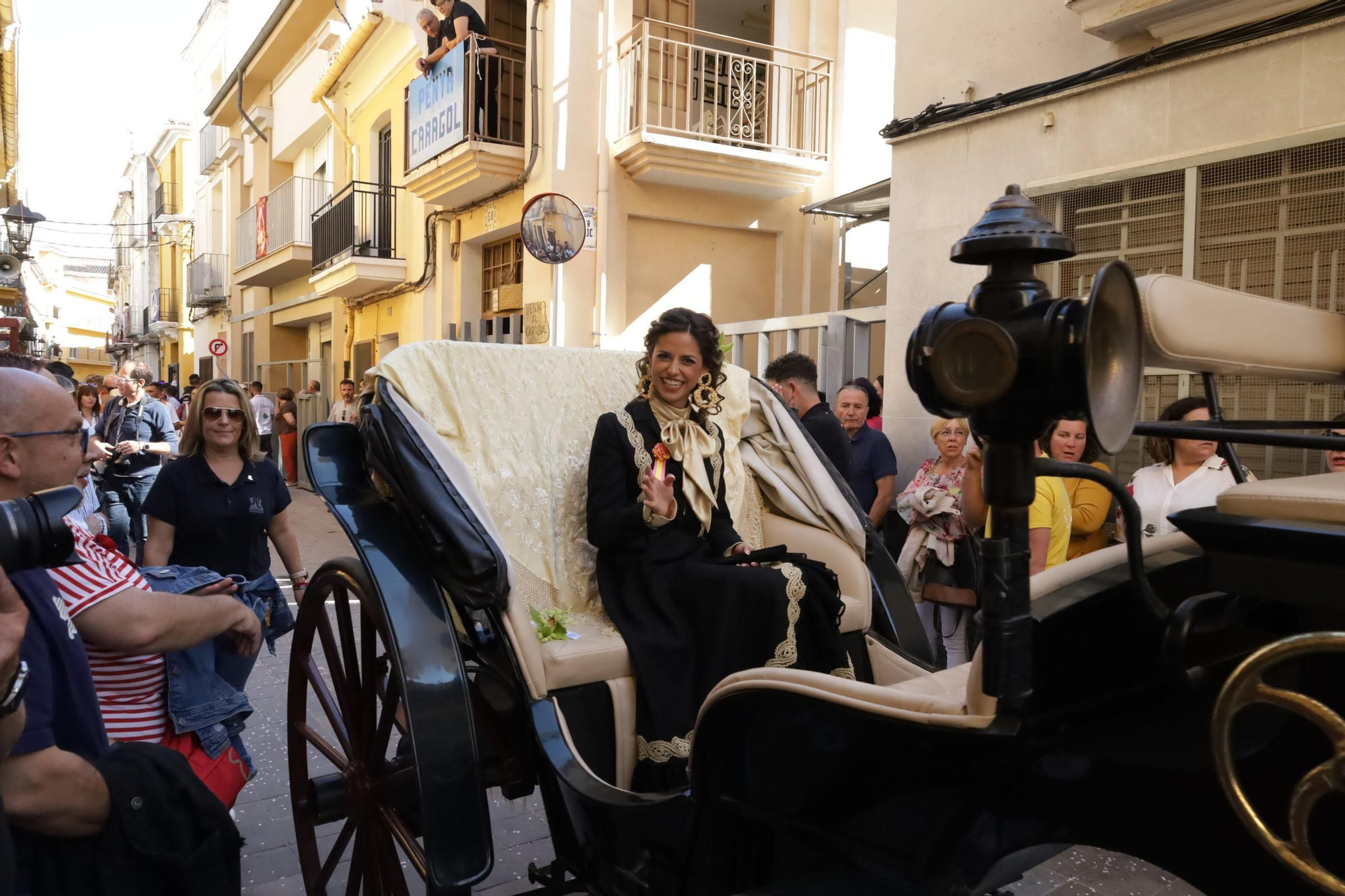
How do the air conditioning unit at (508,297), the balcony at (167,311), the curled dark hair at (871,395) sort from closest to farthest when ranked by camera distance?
1. the curled dark hair at (871,395)
2. the air conditioning unit at (508,297)
3. the balcony at (167,311)

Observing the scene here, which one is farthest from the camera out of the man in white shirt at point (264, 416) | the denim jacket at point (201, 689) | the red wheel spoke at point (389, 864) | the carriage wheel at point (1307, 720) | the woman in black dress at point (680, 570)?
the man in white shirt at point (264, 416)

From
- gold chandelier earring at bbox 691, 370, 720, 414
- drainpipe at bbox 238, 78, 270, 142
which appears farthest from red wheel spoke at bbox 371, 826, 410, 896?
drainpipe at bbox 238, 78, 270, 142

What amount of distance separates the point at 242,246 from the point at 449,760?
65.9 ft

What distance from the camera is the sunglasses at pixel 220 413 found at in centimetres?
358

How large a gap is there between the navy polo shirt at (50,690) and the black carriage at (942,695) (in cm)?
64

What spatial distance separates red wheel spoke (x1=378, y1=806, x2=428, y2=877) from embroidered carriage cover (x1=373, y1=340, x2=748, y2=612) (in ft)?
2.62

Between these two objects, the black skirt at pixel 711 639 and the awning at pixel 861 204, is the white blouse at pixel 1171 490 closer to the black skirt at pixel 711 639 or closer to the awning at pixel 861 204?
the black skirt at pixel 711 639

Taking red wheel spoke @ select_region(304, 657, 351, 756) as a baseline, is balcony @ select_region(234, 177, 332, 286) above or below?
above

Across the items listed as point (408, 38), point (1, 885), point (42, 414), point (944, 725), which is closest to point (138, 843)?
point (1, 885)

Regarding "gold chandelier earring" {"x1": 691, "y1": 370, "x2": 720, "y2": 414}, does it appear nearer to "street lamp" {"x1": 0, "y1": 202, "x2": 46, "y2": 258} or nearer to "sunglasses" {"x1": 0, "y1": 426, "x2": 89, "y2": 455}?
"sunglasses" {"x1": 0, "y1": 426, "x2": 89, "y2": 455}

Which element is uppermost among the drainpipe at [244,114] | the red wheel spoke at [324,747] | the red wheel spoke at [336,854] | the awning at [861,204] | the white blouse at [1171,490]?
the drainpipe at [244,114]

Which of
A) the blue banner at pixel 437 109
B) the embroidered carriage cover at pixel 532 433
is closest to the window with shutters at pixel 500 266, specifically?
the blue banner at pixel 437 109

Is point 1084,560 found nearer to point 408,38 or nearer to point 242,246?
point 408,38

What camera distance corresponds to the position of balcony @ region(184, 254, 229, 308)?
23328mm
